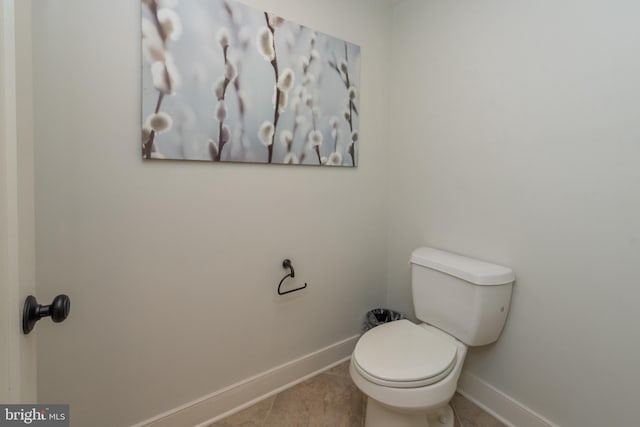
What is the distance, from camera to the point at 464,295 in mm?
1311

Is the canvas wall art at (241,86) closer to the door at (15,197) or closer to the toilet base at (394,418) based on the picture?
the door at (15,197)

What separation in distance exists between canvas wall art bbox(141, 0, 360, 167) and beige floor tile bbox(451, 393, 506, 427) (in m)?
1.43

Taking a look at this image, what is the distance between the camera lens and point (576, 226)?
1128 mm

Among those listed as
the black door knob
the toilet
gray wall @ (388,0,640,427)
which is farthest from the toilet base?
the black door knob

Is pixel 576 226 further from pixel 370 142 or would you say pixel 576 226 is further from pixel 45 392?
pixel 45 392

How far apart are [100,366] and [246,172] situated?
985 millimetres

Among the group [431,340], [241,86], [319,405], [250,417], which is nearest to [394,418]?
[431,340]

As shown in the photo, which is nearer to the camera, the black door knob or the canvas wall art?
the black door knob

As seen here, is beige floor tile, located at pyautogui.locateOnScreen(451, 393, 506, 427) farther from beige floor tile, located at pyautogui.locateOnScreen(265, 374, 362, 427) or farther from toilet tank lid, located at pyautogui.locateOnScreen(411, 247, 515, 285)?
toilet tank lid, located at pyautogui.locateOnScreen(411, 247, 515, 285)

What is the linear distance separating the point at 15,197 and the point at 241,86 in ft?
3.15

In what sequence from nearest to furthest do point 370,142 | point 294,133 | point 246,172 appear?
point 246,172 → point 294,133 → point 370,142

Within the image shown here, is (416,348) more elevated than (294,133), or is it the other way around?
(294,133)

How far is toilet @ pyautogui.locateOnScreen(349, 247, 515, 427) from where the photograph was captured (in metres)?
1.08

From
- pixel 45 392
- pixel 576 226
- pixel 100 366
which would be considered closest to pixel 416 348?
pixel 576 226
